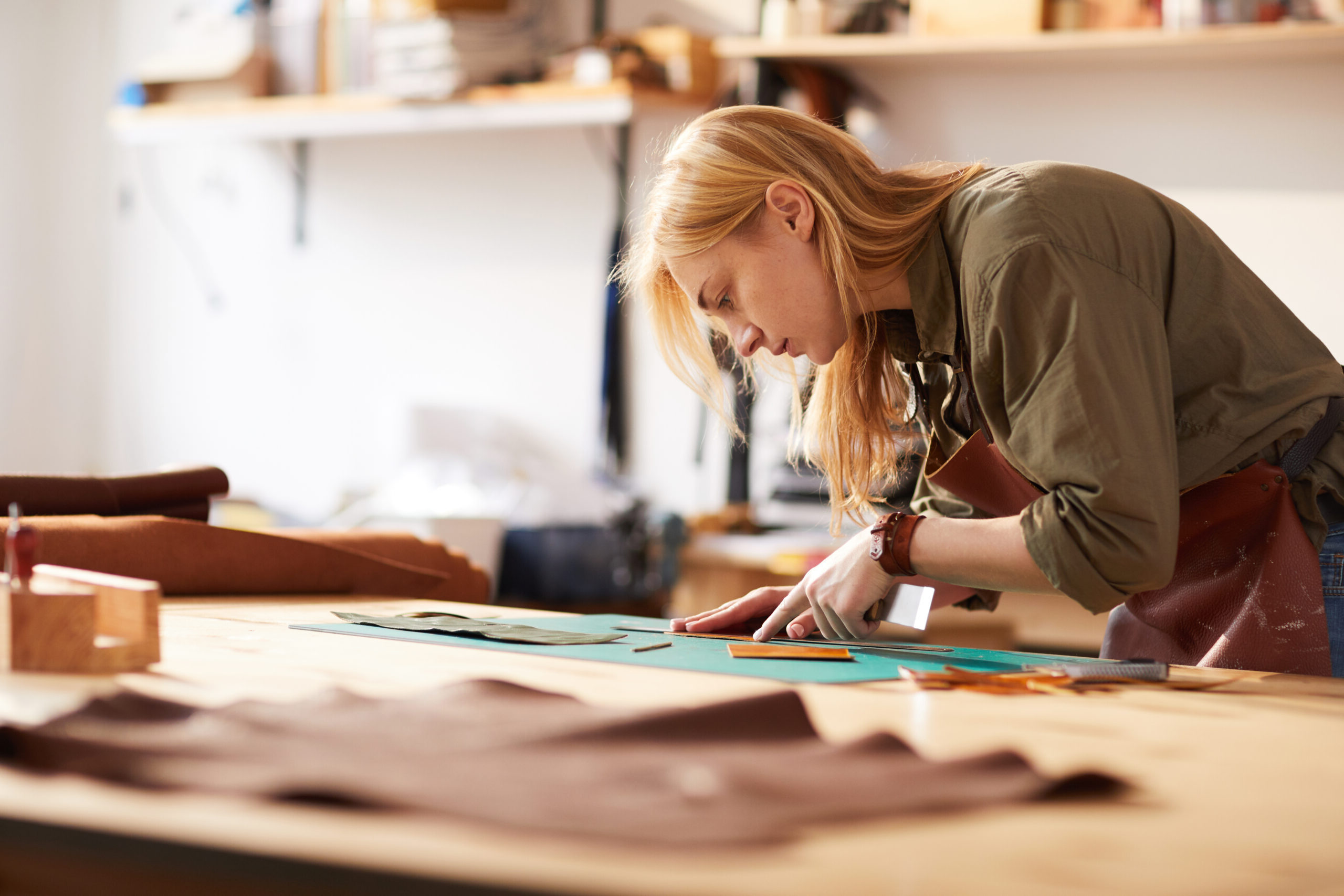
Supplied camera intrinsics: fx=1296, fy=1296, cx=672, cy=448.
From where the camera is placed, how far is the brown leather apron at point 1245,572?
1.24 metres

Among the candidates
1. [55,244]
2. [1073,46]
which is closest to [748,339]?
[1073,46]

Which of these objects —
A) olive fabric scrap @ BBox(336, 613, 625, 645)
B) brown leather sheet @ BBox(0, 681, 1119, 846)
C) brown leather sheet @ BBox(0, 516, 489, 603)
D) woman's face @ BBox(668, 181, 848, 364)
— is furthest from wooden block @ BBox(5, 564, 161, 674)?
woman's face @ BBox(668, 181, 848, 364)

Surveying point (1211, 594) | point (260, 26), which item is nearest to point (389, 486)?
point (260, 26)

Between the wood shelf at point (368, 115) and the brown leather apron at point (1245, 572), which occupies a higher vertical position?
the wood shelf at point (368, 115)

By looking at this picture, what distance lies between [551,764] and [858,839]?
0.18 meters

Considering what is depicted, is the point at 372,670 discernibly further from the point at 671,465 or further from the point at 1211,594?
the point at 671,465

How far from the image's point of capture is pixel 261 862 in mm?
495

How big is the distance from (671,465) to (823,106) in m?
1.03

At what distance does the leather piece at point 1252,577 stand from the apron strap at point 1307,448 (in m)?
0.01

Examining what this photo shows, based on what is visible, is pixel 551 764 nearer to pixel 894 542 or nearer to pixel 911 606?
pixel 894 542

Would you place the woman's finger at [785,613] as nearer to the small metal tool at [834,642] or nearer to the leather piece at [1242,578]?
the small metal tool at [834,642]

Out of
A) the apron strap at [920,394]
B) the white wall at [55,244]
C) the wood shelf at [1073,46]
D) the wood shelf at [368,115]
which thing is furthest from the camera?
the white wall at [55,244]

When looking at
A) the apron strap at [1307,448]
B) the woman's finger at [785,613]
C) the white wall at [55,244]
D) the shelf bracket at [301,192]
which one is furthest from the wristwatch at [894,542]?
the white wall at [55,244]

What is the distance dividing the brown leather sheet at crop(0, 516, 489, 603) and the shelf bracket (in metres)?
2.48
